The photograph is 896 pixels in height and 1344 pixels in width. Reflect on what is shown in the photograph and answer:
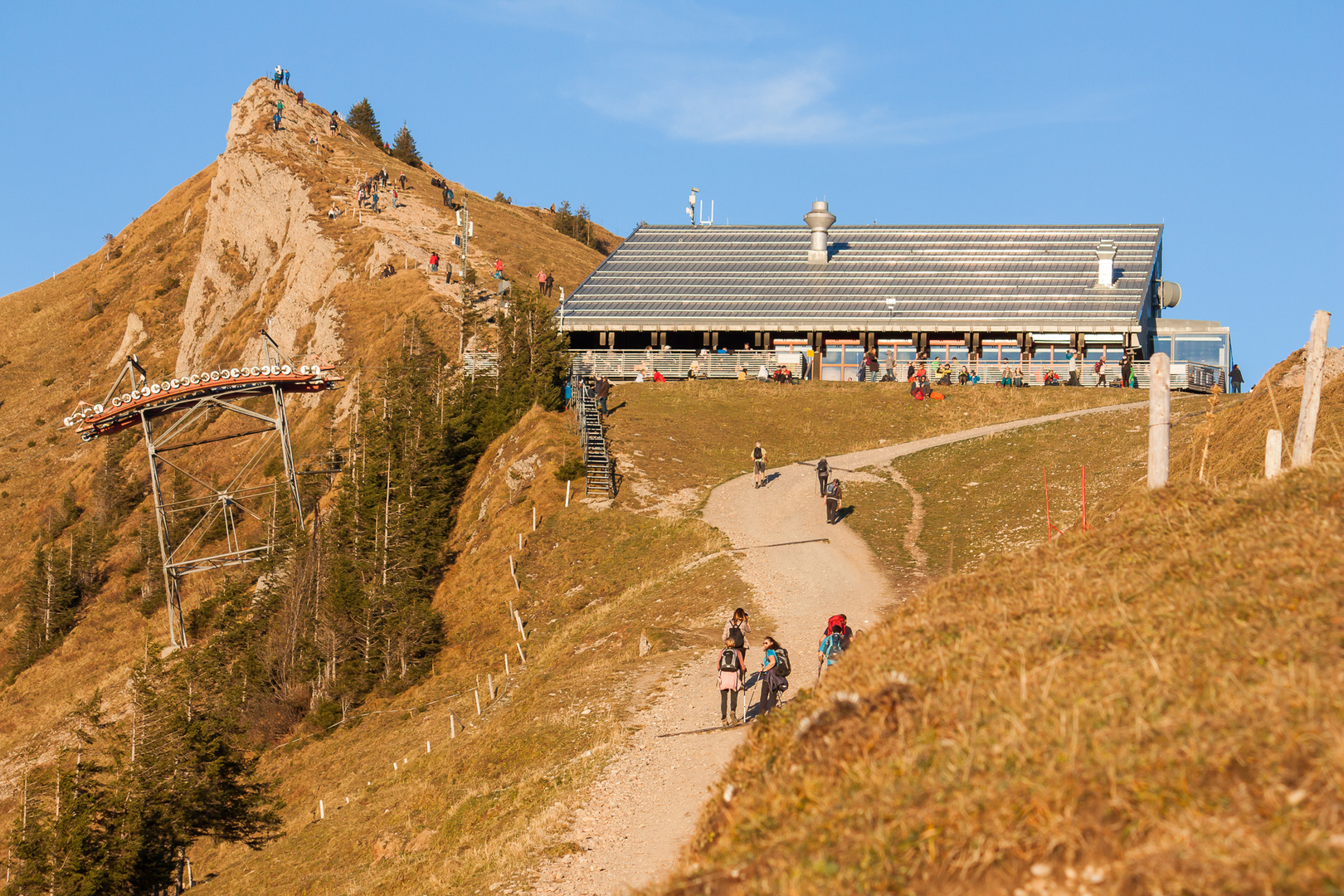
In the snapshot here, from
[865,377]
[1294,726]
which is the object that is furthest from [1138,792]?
[865,377]

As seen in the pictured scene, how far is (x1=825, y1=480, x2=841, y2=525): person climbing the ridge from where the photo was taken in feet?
125

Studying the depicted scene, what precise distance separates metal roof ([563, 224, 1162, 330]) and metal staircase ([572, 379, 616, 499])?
54.9 ft

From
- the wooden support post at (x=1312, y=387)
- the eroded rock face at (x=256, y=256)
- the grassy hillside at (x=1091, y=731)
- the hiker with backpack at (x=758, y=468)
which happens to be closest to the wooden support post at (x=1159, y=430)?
the grassy hillside at (x=1091, y=731)

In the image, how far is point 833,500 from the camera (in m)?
38.1

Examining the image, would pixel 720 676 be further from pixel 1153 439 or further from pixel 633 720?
pixel 1153 439

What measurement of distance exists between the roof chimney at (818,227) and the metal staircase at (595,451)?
90.7 feet

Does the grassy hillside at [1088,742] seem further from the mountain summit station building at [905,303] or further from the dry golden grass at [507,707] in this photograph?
the mountain summit station building at [905,303]

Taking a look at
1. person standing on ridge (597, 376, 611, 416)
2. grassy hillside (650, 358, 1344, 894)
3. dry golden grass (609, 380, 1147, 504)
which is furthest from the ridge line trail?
person standing on ridge (597, 376, 611, 416)

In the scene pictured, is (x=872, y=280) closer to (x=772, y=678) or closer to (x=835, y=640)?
(x=835, y=640)

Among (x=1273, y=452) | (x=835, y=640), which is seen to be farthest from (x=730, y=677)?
(x=1273, y=452)

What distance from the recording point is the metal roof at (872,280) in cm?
6488

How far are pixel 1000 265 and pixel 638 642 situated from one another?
50.4 meters

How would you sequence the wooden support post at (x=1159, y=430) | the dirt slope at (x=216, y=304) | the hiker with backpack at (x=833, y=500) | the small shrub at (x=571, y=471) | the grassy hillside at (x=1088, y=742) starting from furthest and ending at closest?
the dirt slope at (x=216, y=304) → the small shrub at (x=571, y=471) → the hiker with backpack at (x=833, y=500) → the wooden support post at (x=1159, y=430) → the grassy hillside at (x=1088, y=742)

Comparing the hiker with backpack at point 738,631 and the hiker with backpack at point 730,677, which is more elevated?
the hiker with backpack at point 738,631
